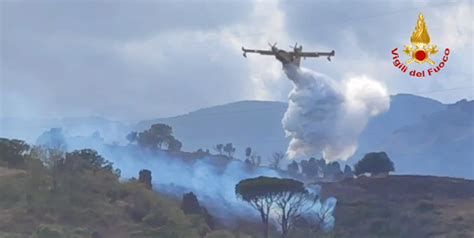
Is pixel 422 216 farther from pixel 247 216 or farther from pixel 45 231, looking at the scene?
pixel 45 231

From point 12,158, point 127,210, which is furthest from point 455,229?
point 12,158

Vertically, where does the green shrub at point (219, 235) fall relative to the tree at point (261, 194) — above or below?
below

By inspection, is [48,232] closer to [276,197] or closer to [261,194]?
[261,194]

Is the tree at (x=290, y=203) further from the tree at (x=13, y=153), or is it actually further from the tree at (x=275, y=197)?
the tree at (x=13, y=153)

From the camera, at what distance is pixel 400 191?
176m

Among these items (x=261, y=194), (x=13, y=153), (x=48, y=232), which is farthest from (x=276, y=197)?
(x=48, y=232)

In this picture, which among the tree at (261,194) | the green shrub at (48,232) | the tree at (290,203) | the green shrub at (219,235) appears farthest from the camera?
the tree at (261,194)

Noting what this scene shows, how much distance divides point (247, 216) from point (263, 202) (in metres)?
15.8

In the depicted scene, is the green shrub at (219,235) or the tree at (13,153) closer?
the green shrub at (219,235)

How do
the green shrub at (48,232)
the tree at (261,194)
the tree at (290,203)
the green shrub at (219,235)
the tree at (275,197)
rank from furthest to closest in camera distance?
the tree at (261,194) < the tree at (275,197) < the tree at (290,203) < the green shrub at (219,235) < the green shrub at (48,232)

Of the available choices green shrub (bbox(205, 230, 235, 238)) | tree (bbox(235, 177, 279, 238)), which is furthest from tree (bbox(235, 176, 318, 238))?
green shrub (bbox(205, 230, 235, 238))

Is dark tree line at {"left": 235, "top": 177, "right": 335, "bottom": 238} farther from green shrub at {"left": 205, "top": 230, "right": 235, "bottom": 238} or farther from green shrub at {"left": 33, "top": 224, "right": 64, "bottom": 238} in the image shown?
green shrub at {"left": 33, "top": 224, "right": 64, "bottom": 238}

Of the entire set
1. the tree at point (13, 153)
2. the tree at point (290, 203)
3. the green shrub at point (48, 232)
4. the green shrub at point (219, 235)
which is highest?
the tree at point (13, 153)

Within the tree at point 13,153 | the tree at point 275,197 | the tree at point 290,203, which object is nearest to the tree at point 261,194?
the tree at point 275,197
